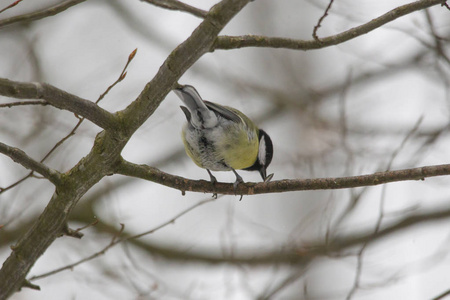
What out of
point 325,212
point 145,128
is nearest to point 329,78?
point 145,128

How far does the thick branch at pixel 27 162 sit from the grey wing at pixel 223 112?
139 cm

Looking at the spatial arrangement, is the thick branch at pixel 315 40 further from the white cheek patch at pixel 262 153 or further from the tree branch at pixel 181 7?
the white cheek patch at pixel 262 153

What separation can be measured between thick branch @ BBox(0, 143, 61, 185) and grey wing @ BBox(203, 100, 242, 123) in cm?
139

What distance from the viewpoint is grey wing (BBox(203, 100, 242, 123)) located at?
10.7 ft

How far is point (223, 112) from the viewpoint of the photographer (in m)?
3.32

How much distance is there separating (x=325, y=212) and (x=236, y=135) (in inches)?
35.7

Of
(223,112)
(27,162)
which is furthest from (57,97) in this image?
(223,112)

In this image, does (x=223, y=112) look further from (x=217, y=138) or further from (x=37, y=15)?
(x=37, y=15)

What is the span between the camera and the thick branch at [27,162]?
1.91 metres

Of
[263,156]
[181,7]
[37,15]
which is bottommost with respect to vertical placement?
[37,15]

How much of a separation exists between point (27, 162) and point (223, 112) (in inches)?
63.9

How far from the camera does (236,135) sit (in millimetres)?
3486

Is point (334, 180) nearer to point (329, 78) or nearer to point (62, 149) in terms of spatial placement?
point (62, 149)

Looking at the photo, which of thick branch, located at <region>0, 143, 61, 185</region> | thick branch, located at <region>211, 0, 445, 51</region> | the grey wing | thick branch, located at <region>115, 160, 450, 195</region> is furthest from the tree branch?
the grey wing
